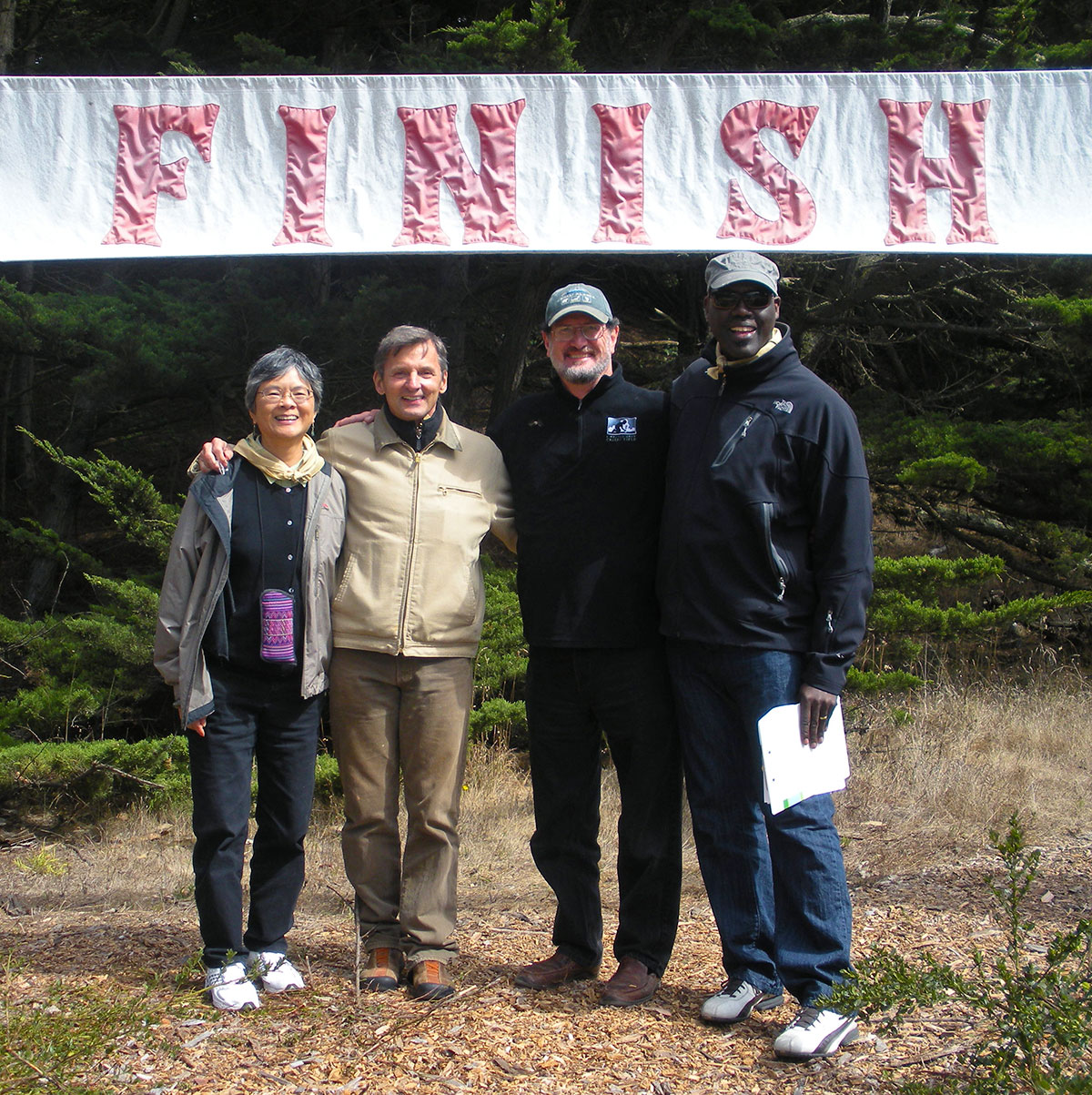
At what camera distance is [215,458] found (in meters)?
3.43

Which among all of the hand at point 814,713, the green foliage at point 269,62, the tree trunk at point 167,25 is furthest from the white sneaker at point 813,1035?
the tree trunk at point 167,25

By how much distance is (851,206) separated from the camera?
586 centimetres

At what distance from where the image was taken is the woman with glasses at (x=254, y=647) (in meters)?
3.36

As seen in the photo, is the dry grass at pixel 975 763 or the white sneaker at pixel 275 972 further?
the dry grass at pixel 975 763

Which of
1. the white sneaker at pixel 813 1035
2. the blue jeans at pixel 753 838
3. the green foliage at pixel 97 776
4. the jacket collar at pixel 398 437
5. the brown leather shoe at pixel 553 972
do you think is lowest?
the green foliage at pixel 97 776

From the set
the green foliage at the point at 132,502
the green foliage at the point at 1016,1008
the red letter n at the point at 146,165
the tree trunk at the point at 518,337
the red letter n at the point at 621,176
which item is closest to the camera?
the green foliage at the point at 1016,1008

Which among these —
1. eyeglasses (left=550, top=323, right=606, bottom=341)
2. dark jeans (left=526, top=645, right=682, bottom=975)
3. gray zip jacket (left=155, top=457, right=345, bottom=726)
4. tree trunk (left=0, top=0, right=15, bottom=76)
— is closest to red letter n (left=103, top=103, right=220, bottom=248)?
gray zip jacket (left=155, top=457, right=345, bottom=726)

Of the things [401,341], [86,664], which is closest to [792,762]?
[401,341]

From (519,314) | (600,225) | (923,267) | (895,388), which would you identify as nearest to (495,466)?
(600,225)

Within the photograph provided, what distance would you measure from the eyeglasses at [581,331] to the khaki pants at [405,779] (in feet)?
3.68

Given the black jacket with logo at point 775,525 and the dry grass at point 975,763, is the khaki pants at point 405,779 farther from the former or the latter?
the dry grass at point 975,763

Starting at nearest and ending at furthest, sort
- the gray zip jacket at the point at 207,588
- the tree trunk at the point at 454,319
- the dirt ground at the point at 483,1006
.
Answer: the dirt ground at the point at 483,1006 < the gray zip jacket at the point at 207,588 < the tree trunk at the point at 454,319

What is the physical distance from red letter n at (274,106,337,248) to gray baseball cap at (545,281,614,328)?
2.65 meters

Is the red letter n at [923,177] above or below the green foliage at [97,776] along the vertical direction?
above
